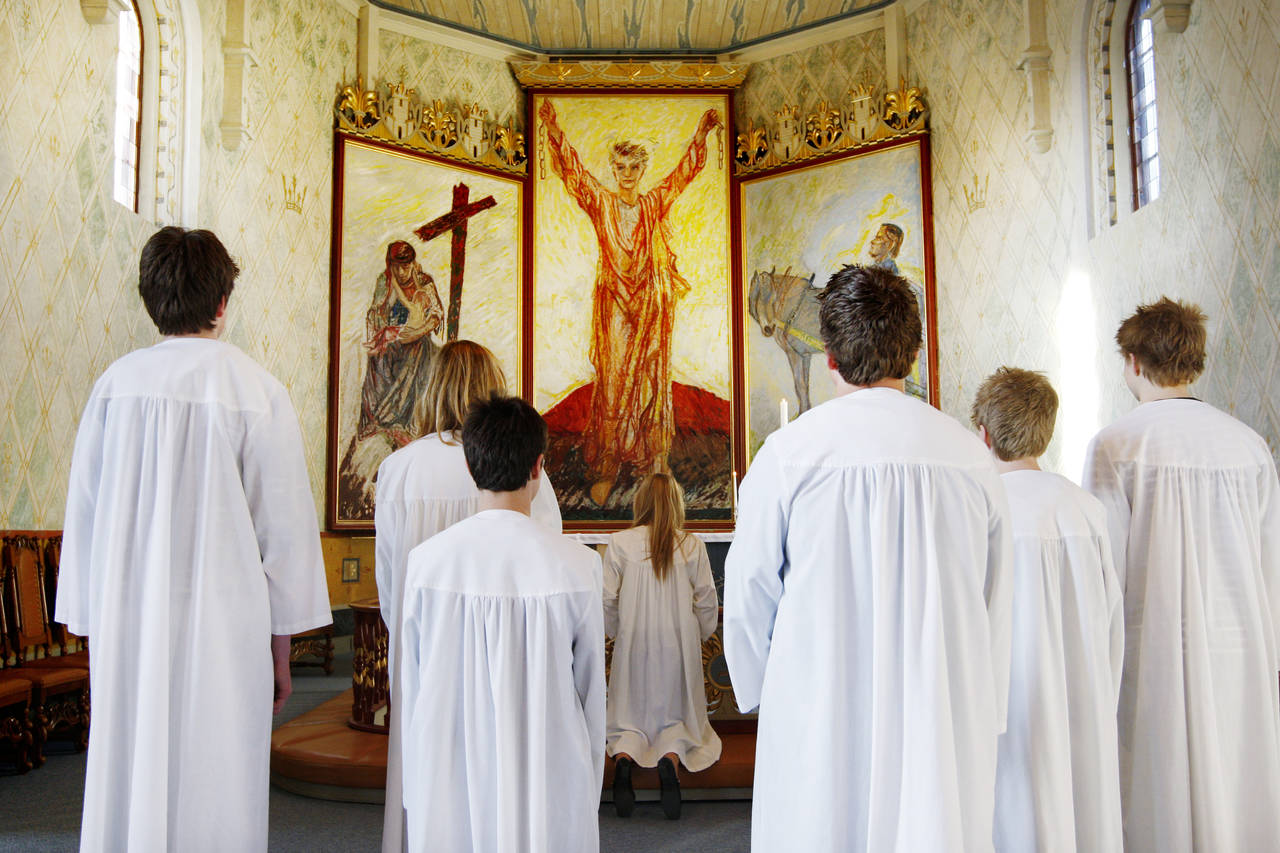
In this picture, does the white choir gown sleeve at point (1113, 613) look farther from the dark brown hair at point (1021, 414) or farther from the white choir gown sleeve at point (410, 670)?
the white choir gown sleeve at point (410, 670)

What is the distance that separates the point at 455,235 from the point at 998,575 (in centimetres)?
902

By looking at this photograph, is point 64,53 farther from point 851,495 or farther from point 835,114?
point 835,114

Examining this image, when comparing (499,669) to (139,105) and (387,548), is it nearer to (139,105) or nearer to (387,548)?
(387,548)

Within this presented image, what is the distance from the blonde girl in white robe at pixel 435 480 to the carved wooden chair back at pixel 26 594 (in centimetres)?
349

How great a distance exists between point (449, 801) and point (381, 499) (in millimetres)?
1146

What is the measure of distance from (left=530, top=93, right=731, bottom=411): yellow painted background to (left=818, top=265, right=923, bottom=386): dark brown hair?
8.37 meters

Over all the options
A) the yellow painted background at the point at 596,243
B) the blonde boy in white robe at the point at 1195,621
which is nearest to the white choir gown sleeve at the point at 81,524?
the blonde boy in white robe at the point at 1195,621

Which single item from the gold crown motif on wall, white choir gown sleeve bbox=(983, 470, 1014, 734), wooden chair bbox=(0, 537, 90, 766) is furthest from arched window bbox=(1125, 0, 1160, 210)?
wooden chair bbox=(0, 537, 90, 766)

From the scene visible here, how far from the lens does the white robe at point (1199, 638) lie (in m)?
3.50

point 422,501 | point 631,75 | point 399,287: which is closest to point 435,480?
point 422,501

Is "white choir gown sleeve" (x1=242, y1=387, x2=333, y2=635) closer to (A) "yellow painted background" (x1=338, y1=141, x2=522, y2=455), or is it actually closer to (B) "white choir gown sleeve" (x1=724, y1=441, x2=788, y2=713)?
(B) "white choir gown sleeve" (x1=724, y1=441, x2=788, y2=713)

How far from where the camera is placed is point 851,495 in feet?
8.33

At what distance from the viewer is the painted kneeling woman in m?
5.05

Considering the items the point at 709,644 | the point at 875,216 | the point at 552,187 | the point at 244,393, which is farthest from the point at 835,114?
the point at 244,393
